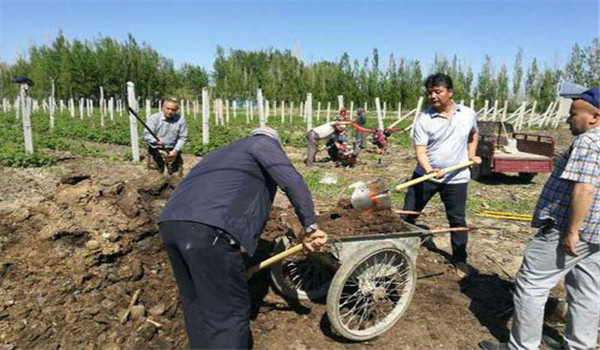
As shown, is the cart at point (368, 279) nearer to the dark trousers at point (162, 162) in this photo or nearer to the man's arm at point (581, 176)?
the man's arm at point (581, 176)

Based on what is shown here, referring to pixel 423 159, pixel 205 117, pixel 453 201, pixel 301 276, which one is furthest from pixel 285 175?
pixel 205 117

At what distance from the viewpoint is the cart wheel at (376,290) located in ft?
10.1

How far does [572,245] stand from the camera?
2.63 m

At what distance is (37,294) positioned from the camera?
10.8 feet

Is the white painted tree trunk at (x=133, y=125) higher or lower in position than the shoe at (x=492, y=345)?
higher

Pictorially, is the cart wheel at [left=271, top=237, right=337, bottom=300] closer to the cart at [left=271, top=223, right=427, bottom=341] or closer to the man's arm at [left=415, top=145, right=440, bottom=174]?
the cart at [left=271, top=223, right=427, bottom=341]

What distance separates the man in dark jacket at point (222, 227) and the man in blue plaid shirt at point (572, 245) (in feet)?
5.12

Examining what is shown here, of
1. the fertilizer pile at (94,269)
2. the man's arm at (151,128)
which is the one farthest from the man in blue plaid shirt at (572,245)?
the man's arm at (151,128)

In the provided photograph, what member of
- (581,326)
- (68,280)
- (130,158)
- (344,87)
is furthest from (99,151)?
(344,87)

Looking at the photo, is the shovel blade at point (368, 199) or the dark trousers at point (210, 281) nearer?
the dark trousers at point (210, 281)

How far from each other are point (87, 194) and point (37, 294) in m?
1.23

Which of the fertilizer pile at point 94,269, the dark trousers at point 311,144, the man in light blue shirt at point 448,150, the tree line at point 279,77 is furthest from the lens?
the tree line at point 279,77

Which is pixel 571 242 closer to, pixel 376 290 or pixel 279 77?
pixel 376 290

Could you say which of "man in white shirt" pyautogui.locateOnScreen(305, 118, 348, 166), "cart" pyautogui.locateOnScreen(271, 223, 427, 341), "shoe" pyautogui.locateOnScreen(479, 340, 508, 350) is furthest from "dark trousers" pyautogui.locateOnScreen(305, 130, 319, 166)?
"shoe" pyautogui.locateOnScreen(479, 340, 508, 350)
